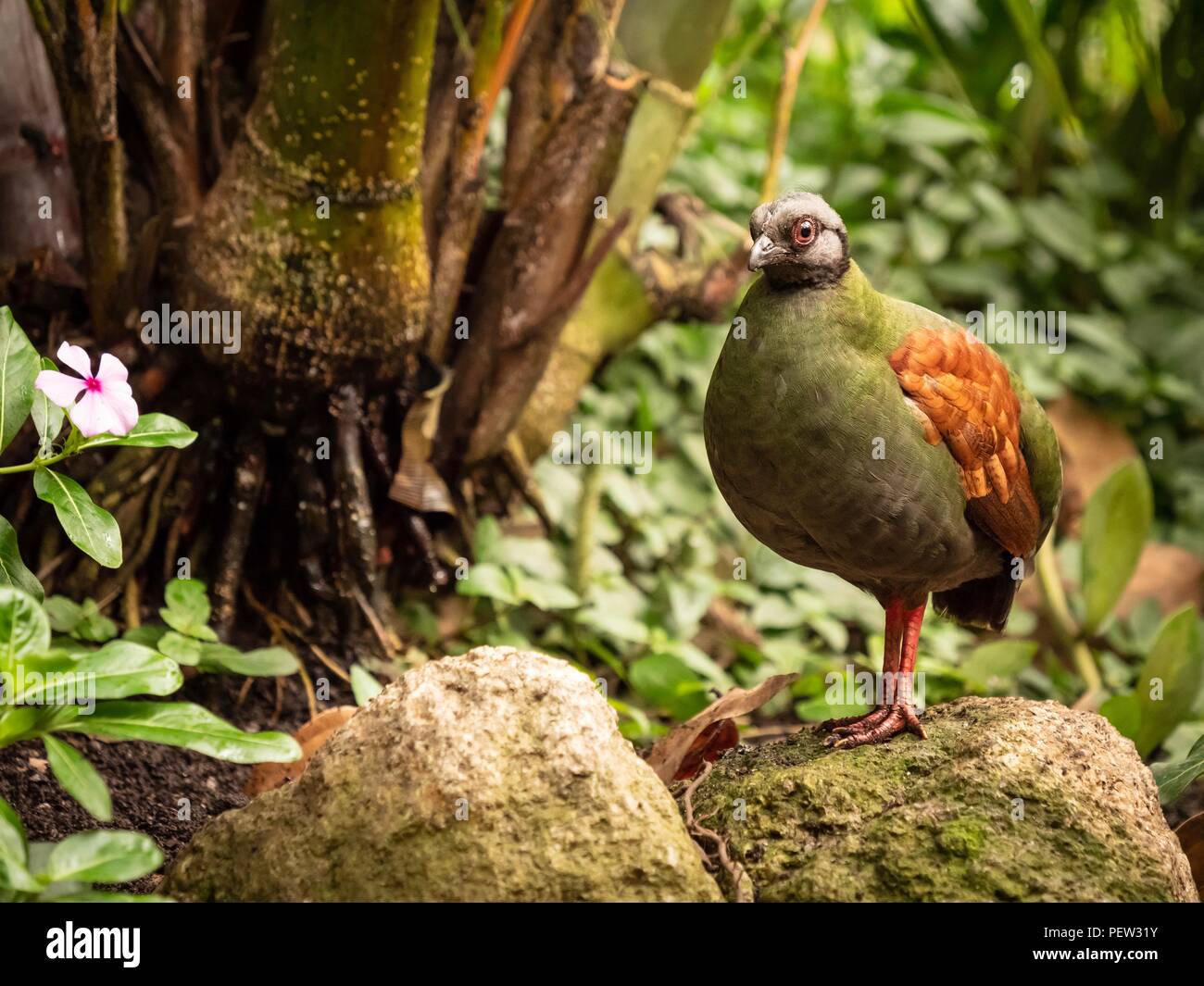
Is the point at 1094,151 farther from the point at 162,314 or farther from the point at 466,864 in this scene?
the point at 466,864

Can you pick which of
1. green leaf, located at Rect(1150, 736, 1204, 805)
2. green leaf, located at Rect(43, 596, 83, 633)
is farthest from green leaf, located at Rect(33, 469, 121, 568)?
green leaf, located at Rect(1150, 736, 1204, 805)

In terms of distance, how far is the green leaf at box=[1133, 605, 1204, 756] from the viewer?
11.6 ft

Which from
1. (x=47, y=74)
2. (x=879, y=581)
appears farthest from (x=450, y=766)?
(x=47, y=74)

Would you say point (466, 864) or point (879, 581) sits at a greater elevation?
point (879, 581)

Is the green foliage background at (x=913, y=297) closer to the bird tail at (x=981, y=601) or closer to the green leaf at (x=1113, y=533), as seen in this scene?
the green leaf at (x=1113, y=533)

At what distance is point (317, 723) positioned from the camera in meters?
2.89

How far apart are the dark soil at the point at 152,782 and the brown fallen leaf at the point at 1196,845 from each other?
7.02 ft

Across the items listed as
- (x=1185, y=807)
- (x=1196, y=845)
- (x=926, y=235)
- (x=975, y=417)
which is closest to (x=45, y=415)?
(x=975, y=417)

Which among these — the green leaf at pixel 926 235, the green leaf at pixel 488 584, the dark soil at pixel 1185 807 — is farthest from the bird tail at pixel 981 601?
the green leaf at pixel 926 235

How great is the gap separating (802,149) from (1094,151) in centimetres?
155

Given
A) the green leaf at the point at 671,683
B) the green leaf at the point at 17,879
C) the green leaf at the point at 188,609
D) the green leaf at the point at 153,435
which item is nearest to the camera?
the green leaf at the point at 17,879

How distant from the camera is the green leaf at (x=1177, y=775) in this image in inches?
103
